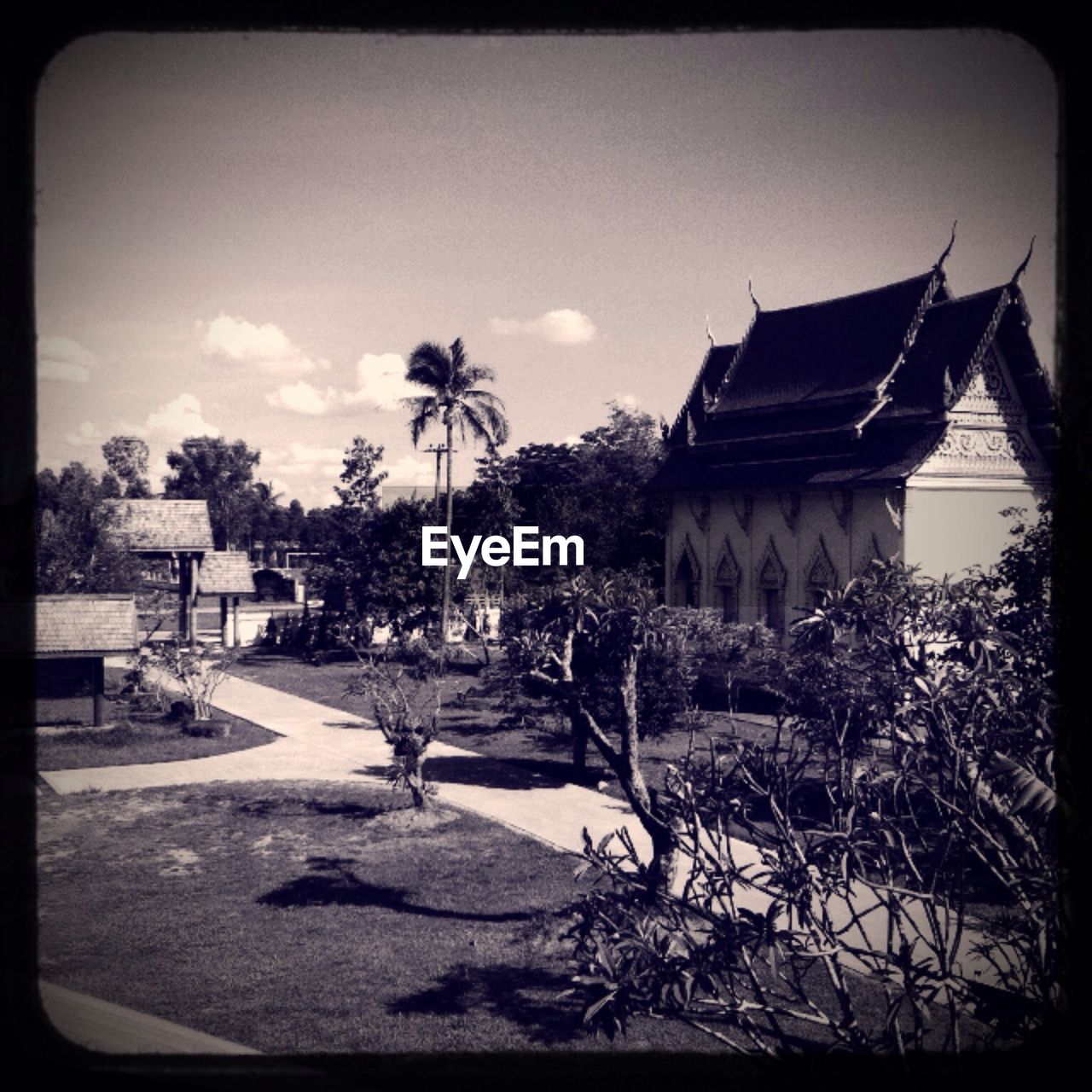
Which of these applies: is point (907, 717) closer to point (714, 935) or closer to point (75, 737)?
point (714, 935)

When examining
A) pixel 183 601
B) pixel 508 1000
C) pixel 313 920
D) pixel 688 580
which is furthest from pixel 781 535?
pixel 183 601

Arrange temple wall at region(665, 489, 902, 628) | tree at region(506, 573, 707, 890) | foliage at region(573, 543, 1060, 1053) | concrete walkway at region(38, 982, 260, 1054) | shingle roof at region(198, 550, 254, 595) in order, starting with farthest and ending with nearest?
shingle roof at region(198, 550, 254, 595) → tree at region(506, 573, 707, 890) → temple wall at region(665, 489, 902, 628) → concrete walkway at region(38, 982, 260, 1054) → foliage at region(573, 543, 1060, 1053)

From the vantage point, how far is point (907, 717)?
3123 millimetres

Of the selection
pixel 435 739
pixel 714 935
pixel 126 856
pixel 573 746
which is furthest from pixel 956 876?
pixel 126 856

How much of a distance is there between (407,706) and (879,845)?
7.55ft

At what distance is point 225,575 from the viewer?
4.24m

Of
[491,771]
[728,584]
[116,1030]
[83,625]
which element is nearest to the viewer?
[116,1030]

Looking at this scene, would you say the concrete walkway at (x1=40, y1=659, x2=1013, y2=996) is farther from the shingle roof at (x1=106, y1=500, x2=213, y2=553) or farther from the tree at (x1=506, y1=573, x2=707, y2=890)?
the shingle roof at (x1=106, y1=500, x2=213, y2=553)

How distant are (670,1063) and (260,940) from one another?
1693 millimetres

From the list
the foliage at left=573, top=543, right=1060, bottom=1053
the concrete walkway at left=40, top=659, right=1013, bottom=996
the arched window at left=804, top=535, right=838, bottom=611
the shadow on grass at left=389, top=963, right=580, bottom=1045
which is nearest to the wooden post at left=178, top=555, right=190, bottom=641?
the concrete walkway at left=40, top=659, right=1013, bottom=996

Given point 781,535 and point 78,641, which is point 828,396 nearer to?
point 781,535

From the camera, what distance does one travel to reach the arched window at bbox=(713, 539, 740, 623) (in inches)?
158

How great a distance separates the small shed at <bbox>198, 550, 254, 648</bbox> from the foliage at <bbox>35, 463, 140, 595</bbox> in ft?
1.05

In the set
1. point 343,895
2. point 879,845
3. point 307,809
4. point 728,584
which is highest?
point 728,584
